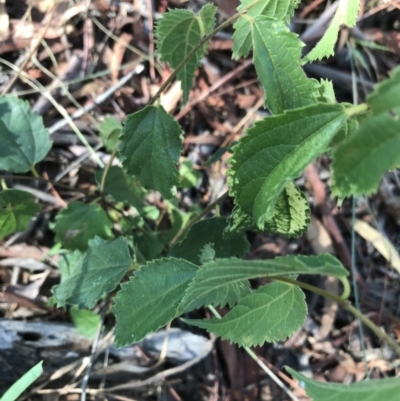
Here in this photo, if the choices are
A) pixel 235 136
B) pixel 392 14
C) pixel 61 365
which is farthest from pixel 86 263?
pixel 392 14

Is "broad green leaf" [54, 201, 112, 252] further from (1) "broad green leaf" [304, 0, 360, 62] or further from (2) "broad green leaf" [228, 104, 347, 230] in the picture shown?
(1) "broad green leaf" [304, 0, 360, 62]

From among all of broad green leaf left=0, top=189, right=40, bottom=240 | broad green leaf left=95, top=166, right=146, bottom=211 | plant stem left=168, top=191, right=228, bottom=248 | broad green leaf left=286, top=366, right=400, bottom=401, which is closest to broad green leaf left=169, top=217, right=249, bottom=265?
plant stem left=168, top=191, right=228, bottom=248

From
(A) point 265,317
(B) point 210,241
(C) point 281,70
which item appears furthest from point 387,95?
(B) point 210,241

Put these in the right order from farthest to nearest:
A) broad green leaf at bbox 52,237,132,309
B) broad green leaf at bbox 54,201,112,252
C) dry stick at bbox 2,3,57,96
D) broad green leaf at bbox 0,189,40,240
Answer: dry stick at bbox 2,3,57,96 → broad green leaf at bbox 54,201,112,252 → broad green leaf at bbox 0,189,40,240 → broad green leaf at bbox 52,237,132,309

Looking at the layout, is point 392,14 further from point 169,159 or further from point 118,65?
point 169,159

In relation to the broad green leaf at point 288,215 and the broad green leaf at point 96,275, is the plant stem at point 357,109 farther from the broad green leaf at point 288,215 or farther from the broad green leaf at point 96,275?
the broad green leaf at point 96,275

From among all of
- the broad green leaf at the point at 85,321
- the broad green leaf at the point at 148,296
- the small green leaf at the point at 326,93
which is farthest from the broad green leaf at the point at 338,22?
the broad green leaf at the point at 85,321
